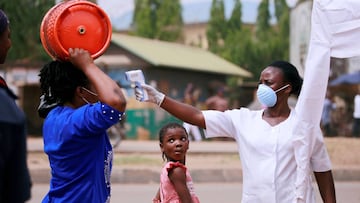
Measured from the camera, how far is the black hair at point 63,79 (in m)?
3.18

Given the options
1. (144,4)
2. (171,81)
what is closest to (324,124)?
(171,81)

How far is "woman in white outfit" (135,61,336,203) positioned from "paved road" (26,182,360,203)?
5071 mm

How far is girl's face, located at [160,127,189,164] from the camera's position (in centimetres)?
455

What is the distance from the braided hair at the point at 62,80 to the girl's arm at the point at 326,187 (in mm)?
1360

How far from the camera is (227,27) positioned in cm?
4709

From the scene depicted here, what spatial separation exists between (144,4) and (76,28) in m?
42.3

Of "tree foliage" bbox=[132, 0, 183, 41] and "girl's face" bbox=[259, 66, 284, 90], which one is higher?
"girl's face" bbox=[259, 66, 284, 90]

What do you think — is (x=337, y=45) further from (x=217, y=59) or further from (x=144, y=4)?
(x=144, y=4)

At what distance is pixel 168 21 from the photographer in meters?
43.7

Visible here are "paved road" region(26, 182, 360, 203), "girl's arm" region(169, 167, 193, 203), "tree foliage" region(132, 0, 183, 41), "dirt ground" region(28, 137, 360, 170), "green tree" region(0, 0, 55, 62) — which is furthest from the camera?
"tree foliage" region(132, 0, 183, 41)

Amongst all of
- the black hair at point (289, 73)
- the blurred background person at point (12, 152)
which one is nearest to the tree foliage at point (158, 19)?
the black hair at point (289, 73)

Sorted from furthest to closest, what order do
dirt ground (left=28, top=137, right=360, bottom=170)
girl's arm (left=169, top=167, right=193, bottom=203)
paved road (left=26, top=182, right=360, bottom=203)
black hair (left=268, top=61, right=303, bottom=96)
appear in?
dirt ground (left=28, top=137, right=360, bottom=170)
paved road (left=26, top=182, right=360, bottom=203)
girl's arm (left=169, top=167, right=193, bottom=203)
black hair (left=268, top=61, right=303, bottom=96)

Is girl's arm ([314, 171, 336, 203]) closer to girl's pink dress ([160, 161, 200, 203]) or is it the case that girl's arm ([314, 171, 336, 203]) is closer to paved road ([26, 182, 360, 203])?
girl's pink dress ([160, 161, 200, 203])

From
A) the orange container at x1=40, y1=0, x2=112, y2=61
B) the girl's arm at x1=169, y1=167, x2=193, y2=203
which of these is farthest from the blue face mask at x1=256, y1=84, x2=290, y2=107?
the orange container at x1=40, y1=0, x2=112, y2=61
